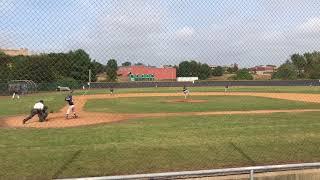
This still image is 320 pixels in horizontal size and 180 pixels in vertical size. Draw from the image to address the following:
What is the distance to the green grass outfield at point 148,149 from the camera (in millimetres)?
9938

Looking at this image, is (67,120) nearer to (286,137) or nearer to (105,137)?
(105,137)

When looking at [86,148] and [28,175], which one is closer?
[28,175]

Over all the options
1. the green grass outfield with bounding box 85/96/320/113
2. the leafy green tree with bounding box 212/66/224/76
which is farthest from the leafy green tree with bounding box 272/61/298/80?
the leafy green tree with bounding box 212/66/224/76

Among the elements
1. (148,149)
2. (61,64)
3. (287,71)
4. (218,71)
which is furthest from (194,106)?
(61,64)

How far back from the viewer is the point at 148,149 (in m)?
12.1

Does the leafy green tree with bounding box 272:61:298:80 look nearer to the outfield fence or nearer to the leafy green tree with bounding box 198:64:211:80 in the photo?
the leafy green tree with bounding box 198:64:211:80

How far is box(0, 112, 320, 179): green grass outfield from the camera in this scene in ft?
32.6

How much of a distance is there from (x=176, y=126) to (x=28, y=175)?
981cm

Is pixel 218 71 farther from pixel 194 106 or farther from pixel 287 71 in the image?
pixel 194 106

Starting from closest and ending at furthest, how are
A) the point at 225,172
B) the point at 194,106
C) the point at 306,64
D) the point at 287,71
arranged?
the point at 225,172 < the point at 306,64 < the point at 287,71 < the point at 194,106

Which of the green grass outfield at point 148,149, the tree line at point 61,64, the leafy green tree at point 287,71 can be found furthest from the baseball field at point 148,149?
the leafy green tree at point 287,71

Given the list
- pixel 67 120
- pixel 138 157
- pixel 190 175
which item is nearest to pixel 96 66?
pixel 190 175

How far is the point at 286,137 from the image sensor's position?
46.2ft

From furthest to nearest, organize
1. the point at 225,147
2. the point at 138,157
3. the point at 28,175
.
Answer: the point at 225,147 < the point at 138,157 < the point at 28,175
